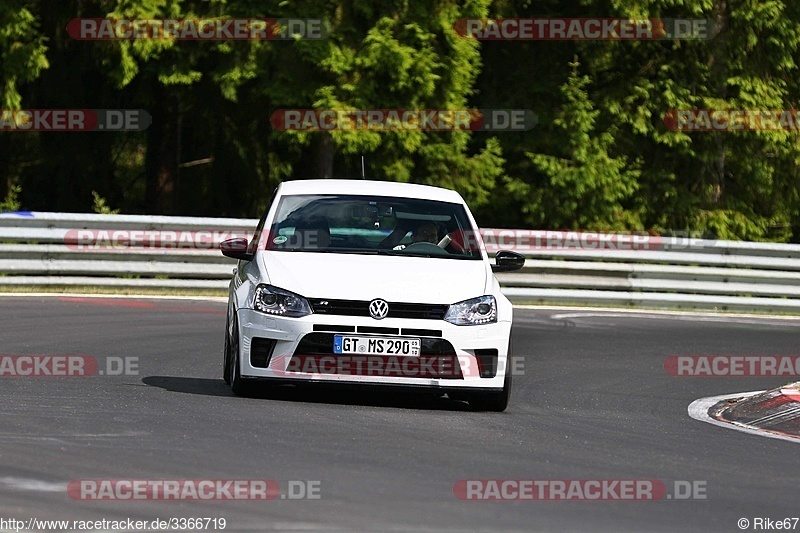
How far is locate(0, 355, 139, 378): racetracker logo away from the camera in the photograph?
39.4 feet

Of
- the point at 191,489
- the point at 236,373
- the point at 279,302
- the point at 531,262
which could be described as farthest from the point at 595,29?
the point at 191,489

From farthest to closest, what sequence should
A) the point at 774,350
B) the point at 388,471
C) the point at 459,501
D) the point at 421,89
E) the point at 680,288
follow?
1. the point at 421,89
2. the point at 680,288
3. the point at 774,350
4. the point at 388,471
5. the point at 459,501

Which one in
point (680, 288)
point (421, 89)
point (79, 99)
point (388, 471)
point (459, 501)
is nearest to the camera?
point (459, 501)

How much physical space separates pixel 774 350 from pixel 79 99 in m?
16.3

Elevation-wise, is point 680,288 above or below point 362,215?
below

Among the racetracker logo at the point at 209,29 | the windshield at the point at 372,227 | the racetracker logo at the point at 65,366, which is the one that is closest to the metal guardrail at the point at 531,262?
the racetracker logo at the point at 209,29

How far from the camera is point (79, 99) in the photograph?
1155 inches

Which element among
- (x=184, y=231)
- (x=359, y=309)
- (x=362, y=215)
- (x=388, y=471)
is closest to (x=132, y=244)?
(x=184, y=231)

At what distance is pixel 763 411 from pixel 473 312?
2.41 metres

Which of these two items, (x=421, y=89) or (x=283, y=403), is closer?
(x=283, y=403)

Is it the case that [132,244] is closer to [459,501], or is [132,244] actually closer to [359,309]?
[359,309]

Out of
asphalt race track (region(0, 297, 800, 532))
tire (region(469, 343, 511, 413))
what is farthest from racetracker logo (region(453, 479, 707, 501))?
tire (region(469, 343, 511, 413))

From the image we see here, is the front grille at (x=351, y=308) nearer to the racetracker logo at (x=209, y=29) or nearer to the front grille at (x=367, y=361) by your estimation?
the front grille at (x=367, y=361)

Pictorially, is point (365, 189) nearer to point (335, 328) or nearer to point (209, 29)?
point (335, 328)
